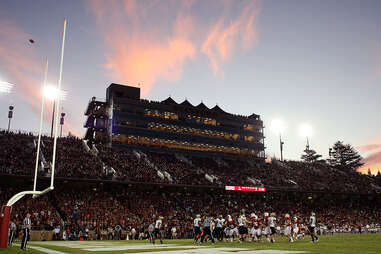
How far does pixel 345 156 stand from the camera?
108312mm

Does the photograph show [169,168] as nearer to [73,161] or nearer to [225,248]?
[73,161]

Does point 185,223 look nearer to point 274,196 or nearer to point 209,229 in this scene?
point 209,229

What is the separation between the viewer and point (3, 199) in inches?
1359

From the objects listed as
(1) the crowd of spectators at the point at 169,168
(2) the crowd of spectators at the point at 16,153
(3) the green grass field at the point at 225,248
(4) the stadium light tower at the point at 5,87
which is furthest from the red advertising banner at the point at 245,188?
(4) the stadium light tower at the point at 5,87

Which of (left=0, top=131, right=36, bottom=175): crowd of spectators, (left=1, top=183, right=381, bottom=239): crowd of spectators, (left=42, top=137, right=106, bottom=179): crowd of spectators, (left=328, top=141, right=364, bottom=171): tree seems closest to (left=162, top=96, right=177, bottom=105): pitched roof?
(left=42, top=137, right=106, bottom=179): crowd of spectators

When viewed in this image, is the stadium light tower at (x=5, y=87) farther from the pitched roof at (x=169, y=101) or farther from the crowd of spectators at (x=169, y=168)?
the pitched roof at (x=169, y=101)

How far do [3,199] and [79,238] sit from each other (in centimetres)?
991

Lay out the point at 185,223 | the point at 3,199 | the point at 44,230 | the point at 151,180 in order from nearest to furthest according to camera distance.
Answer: the point at 44,230, the point at 3,199, the point at 185,223, the point at 151,180

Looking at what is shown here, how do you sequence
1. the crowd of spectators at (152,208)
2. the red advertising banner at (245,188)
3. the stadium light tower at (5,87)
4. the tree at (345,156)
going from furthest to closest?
the tree at (345,156)
the red advertising banner at (245,188)
the crowd of spectators at (152,208)
the stadium light tower at (5,87)

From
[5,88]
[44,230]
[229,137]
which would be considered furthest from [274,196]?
[5,88]

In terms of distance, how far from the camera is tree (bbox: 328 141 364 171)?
10706 centimetres

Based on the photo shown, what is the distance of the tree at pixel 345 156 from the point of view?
107062 millimetres

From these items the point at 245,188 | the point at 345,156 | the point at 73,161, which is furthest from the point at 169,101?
the point at 345,156

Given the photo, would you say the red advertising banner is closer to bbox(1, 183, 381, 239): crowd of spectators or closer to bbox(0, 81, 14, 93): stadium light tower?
bbox(1, 183, 381, 239): crowd of spectators
